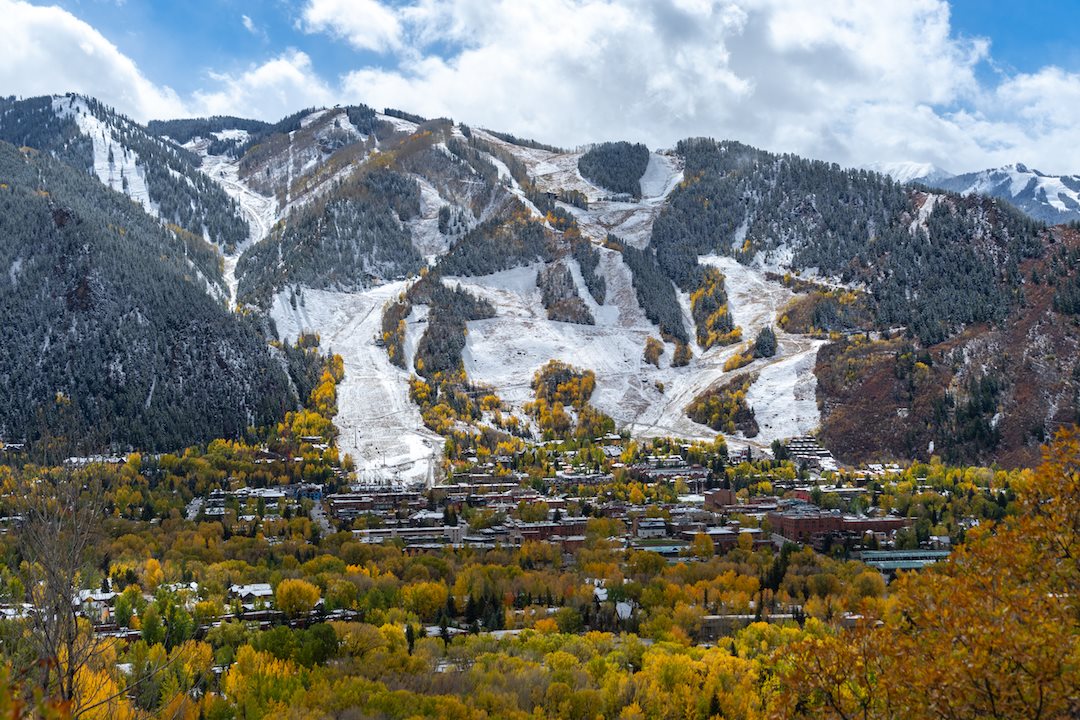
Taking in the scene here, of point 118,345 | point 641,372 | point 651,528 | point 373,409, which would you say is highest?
point 118,345

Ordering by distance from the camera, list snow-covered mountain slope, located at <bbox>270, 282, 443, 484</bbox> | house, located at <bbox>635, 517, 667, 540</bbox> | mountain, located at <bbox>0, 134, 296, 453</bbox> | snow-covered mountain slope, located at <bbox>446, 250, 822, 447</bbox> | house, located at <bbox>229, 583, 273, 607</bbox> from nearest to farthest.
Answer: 1. house, located at <bbox>229, 583, 273, 607</bbox>
2. house, located at <bbox>635, 517, 667, 540</bbox>
3. snow-covered mountain slope, located at <bbox>270, 282, 443, 484</bbox>
4. mountain, located at <bbox>0, 134, 296, 453</bbox>
5. snow-covered mountain slope, located at <bbox>446, 250, 822, 447</bbox>

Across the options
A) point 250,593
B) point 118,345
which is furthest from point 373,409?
point 250,593

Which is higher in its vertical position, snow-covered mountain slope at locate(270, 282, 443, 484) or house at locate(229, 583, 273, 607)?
snow-covered mountain slope at locate(270, 282, 443, 484)

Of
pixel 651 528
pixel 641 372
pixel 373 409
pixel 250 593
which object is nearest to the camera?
pixel 250 593

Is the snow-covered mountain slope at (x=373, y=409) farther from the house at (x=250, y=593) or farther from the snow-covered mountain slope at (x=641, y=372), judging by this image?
the house at (x=250, y=593)

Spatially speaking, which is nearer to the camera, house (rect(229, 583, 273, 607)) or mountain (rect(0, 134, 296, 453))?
house (rect(229, 583, 273, 607))

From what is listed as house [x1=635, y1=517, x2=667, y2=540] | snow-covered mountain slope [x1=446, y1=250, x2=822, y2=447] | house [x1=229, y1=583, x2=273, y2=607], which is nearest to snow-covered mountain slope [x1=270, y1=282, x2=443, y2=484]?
snow-covered mountain slope [x1=446, y1=250, x2=822, y2=447]

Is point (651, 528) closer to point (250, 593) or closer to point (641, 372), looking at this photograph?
point (250, 593)

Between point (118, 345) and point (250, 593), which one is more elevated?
point (118, 345)

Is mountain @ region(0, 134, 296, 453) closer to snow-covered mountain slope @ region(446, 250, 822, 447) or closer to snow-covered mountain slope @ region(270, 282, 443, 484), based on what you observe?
snow-covered mountain slope @ region(270, 282, 443, 484)
